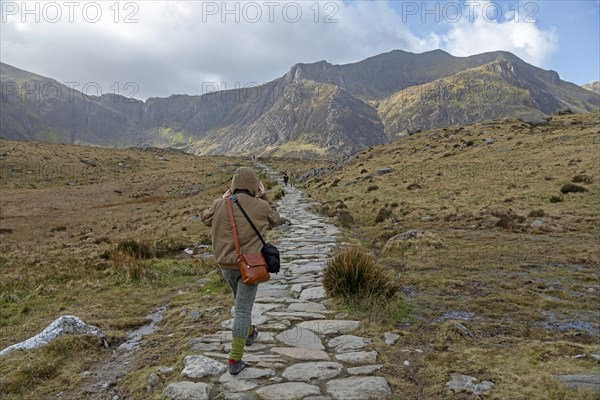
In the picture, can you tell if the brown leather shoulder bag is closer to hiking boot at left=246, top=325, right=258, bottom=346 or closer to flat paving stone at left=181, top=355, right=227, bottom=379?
flat paving stone at left=181, top=355, right=227, bottom=379

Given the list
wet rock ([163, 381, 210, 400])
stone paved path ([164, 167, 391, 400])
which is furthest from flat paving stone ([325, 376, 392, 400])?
wet rock ([163, 381, 210, 400])

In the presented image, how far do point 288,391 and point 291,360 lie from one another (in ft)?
2.62

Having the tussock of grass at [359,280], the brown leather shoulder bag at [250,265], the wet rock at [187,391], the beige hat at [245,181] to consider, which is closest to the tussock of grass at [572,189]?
the tussock of grass at [359,280]

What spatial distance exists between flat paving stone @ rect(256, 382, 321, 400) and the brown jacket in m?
1.35

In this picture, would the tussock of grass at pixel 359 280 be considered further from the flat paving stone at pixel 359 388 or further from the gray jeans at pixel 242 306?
the gray jeans at pixel 242 306

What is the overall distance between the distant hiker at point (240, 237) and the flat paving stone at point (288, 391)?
517 mm

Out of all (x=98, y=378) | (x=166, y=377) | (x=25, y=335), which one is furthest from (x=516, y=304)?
(x=25, y=335)

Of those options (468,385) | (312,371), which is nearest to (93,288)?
→ (312,371)

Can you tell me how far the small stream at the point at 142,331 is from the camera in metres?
6.29

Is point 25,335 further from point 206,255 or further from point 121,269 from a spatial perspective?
point 206,255

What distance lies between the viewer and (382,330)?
6.14 metres

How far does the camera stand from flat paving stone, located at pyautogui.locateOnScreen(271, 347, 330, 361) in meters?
5.15

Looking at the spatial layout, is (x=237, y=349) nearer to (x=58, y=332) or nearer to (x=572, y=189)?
(x=58, y=332)

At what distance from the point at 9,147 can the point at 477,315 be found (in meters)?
83.9
